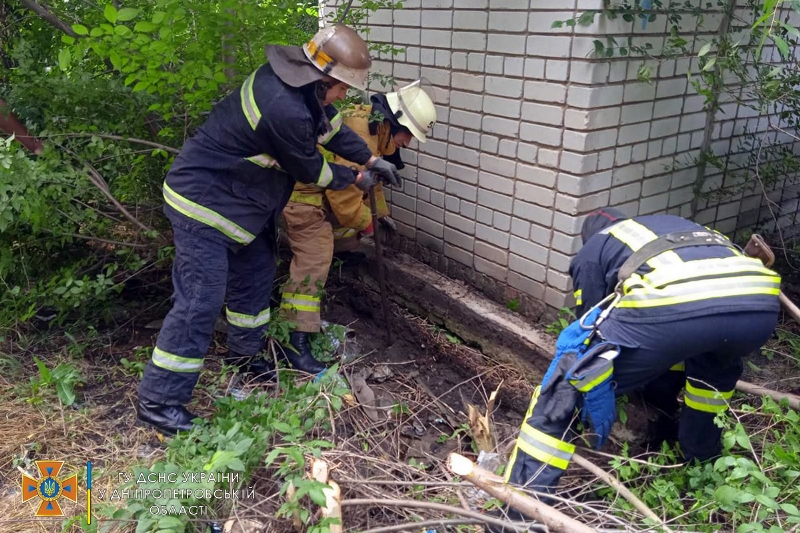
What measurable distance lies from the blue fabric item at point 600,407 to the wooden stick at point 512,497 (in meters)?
0.39

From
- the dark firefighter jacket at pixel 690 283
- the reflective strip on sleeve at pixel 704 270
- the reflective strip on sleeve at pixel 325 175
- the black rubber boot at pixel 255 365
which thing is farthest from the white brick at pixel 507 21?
the black rubber boot at pixel 255 365

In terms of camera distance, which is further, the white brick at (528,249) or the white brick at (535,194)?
the white brick at (528,249)

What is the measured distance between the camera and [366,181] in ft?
11.5

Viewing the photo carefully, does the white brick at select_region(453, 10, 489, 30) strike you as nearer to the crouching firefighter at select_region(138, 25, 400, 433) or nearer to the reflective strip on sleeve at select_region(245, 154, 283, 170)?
the crouching firefighter at select_region(138, 25, 400, 433)

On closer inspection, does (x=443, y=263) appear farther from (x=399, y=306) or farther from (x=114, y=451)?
(x=114, y=451)

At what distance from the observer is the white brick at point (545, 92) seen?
3.09 meters

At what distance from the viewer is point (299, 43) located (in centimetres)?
363

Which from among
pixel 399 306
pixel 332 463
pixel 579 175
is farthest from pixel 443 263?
pixel 332 463

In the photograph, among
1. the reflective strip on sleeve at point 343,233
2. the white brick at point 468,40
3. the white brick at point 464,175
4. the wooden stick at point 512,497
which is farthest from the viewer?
the reflective strip on sleeve at point 343,233

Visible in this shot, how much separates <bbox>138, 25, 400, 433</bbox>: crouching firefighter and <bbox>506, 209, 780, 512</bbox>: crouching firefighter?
1.50 meters

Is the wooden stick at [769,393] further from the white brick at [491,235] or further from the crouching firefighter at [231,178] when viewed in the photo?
the crouching firefighter at [231,178]

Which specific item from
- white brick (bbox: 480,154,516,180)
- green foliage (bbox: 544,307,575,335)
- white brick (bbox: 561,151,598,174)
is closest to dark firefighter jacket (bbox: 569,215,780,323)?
white brick (bbox: 561,151,598,174)

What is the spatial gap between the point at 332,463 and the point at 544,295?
1601 millimetres

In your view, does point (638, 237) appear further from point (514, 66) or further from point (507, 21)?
point (507, 21)
